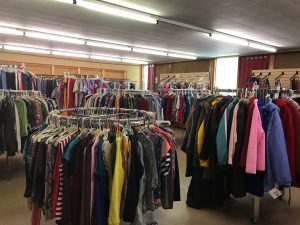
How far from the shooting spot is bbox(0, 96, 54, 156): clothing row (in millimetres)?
3682

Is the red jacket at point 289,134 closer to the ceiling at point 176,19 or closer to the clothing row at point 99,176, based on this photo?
the clothing row at point 99,176

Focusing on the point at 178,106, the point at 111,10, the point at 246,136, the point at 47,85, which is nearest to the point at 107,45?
the point at 47,85

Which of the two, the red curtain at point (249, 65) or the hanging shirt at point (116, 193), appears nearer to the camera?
the hanging shirt at point (116, 193)

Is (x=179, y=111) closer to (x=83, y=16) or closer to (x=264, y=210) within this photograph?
(x=83, y=16)

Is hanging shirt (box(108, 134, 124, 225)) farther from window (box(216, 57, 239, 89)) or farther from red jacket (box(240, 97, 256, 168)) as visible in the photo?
window (box(216, 57, 239, 89))

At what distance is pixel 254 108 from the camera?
8.61 ft

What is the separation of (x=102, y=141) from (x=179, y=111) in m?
4.82

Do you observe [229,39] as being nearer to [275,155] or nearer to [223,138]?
[223,138]

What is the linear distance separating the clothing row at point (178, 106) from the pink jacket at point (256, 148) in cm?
374

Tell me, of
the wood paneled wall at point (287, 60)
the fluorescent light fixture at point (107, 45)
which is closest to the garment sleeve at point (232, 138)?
the fluorescent light fixture at point (107, 45)

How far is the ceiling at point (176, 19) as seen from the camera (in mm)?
4402

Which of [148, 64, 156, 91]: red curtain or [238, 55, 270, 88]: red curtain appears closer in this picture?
[238, 55, 270, 88]: red curtain

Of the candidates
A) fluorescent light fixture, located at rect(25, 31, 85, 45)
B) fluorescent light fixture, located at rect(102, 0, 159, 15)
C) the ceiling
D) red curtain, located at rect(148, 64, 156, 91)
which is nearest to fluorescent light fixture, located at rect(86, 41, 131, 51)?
fluorescent light fixture, located at rect(25, 31, 85, 45)

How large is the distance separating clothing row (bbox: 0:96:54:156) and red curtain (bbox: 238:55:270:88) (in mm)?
7894
